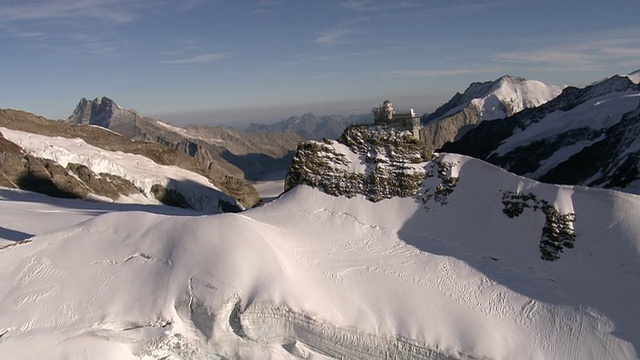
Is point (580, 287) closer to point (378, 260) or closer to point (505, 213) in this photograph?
point (505, 213)

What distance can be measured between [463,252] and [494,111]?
173665mm

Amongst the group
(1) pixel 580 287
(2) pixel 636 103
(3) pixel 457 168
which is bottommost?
(1) pixel 580 287

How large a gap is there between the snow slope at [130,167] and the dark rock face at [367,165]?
37.0 meters

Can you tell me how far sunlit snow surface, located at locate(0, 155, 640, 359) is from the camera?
55.8ft

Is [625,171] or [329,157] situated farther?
[625,171]

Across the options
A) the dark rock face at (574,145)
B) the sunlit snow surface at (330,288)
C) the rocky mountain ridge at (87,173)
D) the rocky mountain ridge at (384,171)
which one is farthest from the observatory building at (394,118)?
the rocky mountain ridge at (87,173)

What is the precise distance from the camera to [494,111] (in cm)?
18062

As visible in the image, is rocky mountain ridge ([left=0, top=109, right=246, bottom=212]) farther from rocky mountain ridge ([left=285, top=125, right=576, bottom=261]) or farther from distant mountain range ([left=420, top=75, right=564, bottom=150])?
distant mountain range ([left=420, top=75, right=564, bottom=150])

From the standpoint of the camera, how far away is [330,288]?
18.8 m

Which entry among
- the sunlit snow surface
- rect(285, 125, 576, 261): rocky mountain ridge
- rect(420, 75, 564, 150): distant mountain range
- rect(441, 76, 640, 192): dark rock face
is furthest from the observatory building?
rect(420, 75, 564, 150): distant mountain range

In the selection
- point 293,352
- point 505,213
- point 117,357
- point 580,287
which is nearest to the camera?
point 117,357

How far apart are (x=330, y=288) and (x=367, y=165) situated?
814cm

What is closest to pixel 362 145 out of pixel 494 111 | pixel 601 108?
pixel 601 108

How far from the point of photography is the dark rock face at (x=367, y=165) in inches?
941
